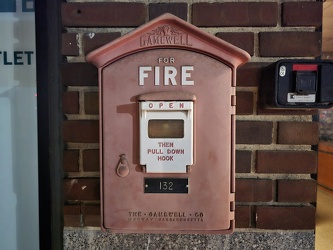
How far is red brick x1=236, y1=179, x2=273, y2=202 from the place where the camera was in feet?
3.63

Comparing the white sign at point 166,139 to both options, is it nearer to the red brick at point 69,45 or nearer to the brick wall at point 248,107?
the brick wall at point 248,107

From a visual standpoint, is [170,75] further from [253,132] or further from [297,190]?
[297,190]

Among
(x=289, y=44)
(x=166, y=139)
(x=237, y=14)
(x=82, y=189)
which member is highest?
(x=237, y=14)

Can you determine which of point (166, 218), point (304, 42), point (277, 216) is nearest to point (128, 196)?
point (166, 218)

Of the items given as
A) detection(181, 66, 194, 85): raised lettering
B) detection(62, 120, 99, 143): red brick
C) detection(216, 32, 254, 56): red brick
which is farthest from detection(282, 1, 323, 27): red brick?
detection(62, 120, 99, 143): red brick

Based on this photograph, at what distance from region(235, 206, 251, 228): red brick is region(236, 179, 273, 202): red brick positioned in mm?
35

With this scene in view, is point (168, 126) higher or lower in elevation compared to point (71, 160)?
higher

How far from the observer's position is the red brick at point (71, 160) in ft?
3.69

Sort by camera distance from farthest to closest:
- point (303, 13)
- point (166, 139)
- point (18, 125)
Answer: point (18, 125)
point (303, 13)
point (166, 139)

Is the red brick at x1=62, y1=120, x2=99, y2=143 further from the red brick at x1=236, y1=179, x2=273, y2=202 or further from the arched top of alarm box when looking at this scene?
the red brick at x1=236, y1=179, x2=273, y2=202

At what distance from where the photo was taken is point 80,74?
111 cm

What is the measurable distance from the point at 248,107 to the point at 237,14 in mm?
336

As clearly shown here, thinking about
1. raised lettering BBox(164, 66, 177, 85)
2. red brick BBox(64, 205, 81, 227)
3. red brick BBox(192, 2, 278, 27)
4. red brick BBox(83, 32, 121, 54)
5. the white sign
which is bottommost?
red brick BBox(64, 205, 81, 227)

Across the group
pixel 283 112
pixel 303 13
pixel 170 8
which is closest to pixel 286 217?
pixel 283 112
